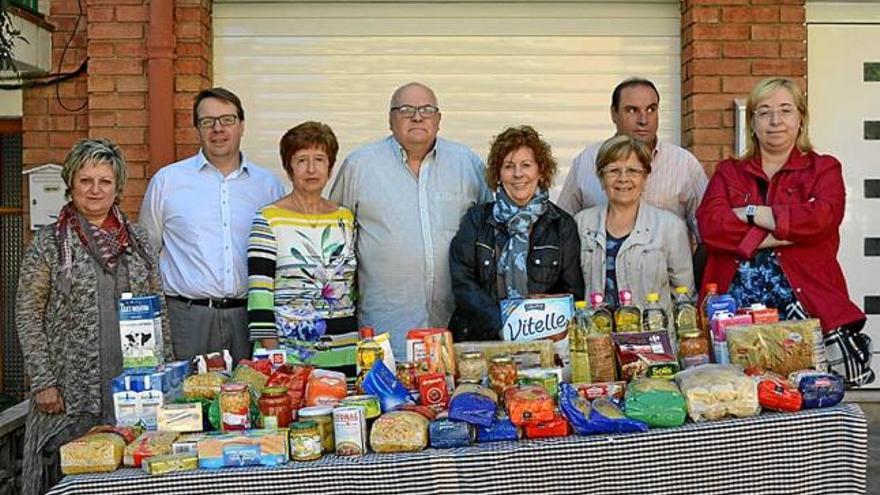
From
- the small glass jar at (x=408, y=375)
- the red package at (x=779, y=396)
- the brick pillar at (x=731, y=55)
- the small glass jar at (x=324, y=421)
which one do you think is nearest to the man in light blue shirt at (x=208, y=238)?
the small glass jar at (x=408, y=375)

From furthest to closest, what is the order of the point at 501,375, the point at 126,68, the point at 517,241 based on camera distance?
the point at 126,68 < the point at 517,241 < the point at 501,375

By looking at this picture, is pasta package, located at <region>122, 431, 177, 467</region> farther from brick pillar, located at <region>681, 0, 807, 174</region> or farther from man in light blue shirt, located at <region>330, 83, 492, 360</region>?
brick pillar, located at <region>681, 0, 807, 174</region>

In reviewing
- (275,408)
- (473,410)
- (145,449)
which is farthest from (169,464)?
(473,410)

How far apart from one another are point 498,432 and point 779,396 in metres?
0.88

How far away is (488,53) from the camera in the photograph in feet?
20.0

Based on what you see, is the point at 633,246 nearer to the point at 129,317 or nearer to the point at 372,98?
the point at 129,317

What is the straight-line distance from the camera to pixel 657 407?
2.74m

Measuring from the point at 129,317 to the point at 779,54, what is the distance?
14.5ft

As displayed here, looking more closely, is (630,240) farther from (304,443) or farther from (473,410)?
(304,443)

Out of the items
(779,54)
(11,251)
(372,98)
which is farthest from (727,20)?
(11,251)

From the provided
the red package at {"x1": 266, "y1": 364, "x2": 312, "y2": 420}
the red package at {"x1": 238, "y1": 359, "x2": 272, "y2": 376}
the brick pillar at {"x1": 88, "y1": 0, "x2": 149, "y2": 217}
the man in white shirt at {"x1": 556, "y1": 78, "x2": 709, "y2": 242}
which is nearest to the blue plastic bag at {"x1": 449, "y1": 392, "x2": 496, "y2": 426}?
the red package at {"x1": 266, "y1": 364, "x2": 312, "y2": 420}

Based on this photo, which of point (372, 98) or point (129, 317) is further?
point (372, 98)

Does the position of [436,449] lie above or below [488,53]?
below

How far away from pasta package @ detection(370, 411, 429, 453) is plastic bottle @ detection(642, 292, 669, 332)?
37.0 inches
